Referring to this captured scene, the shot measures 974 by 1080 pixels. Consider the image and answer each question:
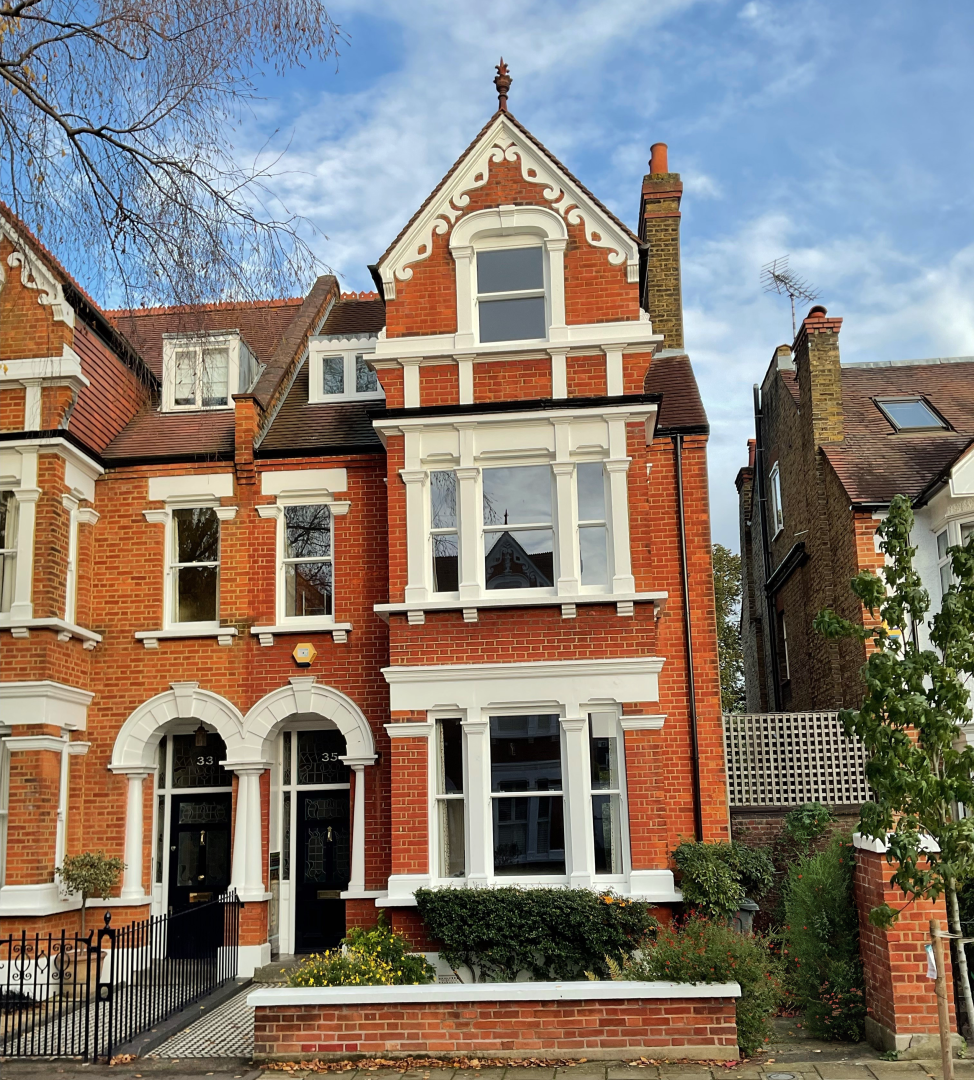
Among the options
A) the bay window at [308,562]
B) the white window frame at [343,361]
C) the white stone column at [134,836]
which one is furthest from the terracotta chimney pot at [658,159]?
the white stone column at [134,836]

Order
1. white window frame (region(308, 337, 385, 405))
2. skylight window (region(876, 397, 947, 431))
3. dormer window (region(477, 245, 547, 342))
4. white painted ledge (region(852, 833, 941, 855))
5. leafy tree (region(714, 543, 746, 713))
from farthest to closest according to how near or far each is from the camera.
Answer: leafy tree (region(714, 543, 746, 713)) → skylight window (region(876, 397, 947, 431)) → white window frame (region(308, 337, 385, 405)) → dormer window (region(477, 245, 547, 342)) → white painted ledge (region(852, 833, 941, 855))

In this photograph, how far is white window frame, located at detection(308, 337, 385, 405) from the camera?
18281 millimetres

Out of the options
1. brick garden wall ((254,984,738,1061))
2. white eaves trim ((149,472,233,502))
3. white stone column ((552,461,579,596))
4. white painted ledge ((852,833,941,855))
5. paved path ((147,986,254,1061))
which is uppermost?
white eaves trim ((149,472,233,502))

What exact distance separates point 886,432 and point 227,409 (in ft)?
37.1

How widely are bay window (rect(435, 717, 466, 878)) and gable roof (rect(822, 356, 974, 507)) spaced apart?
24.3ft

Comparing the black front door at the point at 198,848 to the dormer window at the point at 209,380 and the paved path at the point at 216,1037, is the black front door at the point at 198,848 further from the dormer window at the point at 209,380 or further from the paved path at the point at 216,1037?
the dormer window at the point at 209,380

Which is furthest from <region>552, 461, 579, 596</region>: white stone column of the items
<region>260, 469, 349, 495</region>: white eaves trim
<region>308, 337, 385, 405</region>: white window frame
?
<region>308, 337, 385, 405</region>: white window frame

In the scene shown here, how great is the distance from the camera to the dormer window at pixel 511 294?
16.0 meters

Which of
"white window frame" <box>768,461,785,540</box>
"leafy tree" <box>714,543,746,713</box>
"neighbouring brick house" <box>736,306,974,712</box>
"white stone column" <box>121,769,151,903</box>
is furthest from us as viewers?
"leafy tree" <box>714,543,746,713</box>

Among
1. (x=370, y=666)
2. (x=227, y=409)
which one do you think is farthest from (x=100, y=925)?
(x=227, y=409)

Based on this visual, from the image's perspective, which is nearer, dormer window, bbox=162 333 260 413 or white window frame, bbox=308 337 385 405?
white window frame, bbox=308 337 385 405

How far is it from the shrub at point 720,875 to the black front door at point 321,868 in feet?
17.4

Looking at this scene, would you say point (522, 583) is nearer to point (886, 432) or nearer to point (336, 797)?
point (336, 797)

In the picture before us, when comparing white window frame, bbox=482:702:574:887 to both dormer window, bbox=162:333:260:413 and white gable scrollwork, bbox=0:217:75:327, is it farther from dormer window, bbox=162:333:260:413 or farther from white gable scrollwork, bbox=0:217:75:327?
white gable scrollwork, bbox=0:217:75:327
